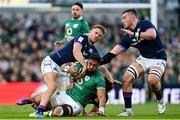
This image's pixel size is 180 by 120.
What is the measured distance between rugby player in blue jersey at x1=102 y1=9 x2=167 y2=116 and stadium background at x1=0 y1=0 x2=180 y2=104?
901 cm

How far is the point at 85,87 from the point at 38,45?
14978 millimetres

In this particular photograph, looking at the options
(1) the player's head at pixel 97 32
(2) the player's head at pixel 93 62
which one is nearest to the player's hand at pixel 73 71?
(2) the player's head at pixel 93 62

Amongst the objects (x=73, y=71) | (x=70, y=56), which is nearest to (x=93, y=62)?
(x=73, y=71)

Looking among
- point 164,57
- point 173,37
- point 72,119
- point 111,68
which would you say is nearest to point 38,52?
point 111,68

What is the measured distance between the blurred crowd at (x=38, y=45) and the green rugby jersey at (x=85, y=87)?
37.6ft

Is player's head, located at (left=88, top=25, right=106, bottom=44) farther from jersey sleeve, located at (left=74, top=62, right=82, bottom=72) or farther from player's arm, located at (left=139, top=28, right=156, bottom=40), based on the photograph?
player's arm, located at (left=139, top=28, right=156, bottom=40)

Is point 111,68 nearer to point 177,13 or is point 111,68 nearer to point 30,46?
point 30,46

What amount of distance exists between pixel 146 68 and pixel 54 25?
15330 mm

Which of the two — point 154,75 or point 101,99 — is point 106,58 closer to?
point 154,75

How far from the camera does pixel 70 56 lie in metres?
18.0

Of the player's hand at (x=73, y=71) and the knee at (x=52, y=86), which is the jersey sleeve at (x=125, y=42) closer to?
the player's hand at (x=73, y=71)

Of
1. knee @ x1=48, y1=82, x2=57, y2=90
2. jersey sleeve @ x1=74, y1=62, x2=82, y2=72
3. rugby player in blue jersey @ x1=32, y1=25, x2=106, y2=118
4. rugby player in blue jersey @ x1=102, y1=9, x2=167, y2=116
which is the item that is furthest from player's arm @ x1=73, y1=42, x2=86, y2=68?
rugby player in blue jersey @ x1=102, y1=9, x2=167, y2=116

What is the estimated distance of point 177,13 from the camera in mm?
38188

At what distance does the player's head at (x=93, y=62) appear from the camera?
17.6 m
